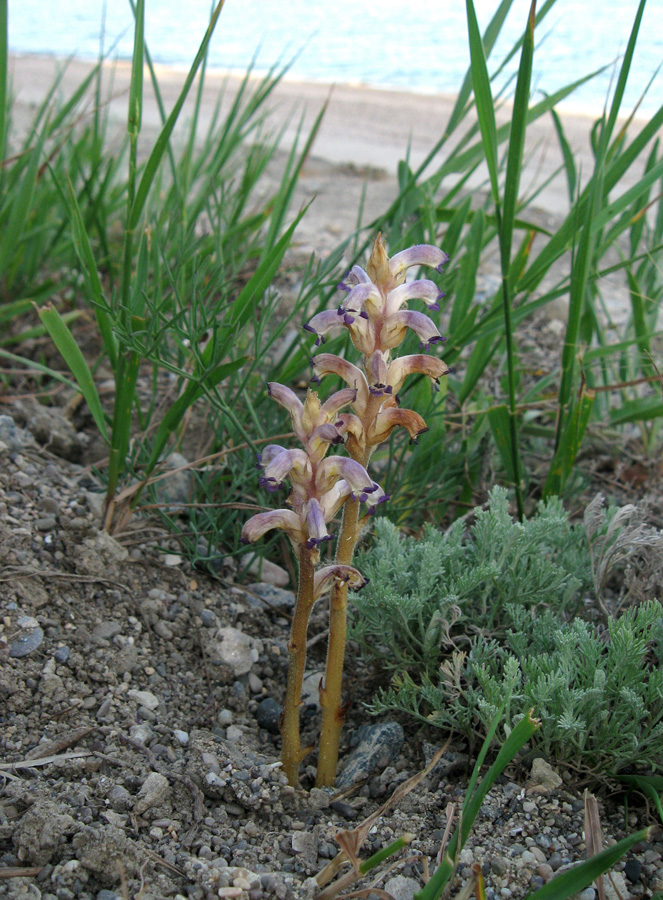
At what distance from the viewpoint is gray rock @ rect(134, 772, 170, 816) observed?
1386mm

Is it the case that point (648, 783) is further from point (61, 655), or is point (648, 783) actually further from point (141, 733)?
point (61, 655)

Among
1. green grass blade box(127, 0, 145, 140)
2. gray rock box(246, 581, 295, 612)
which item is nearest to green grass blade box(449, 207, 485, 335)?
gray rock box(246, 581, 295, 612)

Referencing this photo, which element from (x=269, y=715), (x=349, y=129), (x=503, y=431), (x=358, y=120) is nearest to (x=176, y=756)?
(x=269, y=715)

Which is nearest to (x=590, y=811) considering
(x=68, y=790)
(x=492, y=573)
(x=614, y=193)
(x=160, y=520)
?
(x=492, y=573)

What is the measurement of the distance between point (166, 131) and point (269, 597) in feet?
3.78

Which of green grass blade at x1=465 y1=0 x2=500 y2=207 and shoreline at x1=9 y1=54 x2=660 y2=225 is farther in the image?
shoreline at x1=9 y1=54 x2=660 y2=225

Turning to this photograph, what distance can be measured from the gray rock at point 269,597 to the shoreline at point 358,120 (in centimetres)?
417

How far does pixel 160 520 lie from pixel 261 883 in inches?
43.2

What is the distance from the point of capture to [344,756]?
5.65 ft

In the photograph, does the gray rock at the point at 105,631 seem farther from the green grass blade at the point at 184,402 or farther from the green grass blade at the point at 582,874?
the green grass blade at the point at 582,874

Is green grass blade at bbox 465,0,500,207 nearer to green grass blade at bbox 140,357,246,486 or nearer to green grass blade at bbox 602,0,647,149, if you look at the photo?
green grass blade at bbox 602,0,647,149

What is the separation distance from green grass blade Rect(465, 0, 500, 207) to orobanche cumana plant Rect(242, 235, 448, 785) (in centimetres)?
52

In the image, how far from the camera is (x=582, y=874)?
111 centimetres

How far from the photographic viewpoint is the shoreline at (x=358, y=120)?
22.4 feet
